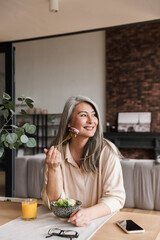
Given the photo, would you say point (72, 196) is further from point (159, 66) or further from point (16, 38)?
point (159, 66)

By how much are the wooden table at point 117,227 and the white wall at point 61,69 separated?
7.05 metres

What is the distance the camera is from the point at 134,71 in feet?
26.7

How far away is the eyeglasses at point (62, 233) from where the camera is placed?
114cm

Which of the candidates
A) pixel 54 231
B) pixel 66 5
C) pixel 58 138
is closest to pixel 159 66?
pixel 66 5

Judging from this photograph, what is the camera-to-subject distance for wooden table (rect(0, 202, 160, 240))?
1.15m

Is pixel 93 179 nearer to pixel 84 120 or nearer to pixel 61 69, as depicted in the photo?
pixel 84 120

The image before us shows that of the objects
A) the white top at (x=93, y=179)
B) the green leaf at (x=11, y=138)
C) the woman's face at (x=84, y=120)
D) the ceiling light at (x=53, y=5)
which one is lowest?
the white top at (x=93, y=179)

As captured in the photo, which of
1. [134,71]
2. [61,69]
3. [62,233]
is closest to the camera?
[62,233]

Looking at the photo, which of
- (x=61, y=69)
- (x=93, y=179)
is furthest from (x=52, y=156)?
(x=61, y=69)

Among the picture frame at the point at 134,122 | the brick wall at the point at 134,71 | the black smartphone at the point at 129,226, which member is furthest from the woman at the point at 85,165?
the brick wall at the point at 134,71

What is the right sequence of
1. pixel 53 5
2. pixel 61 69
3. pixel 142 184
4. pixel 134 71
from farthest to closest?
pixel 61 69
pixel 134 71
pixel 142 184
pixel 53 5

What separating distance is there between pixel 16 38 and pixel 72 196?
8.25 ft

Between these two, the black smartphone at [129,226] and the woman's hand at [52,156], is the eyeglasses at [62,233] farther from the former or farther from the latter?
the woman's hand at [52,156]

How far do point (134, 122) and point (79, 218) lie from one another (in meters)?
6.81
